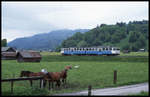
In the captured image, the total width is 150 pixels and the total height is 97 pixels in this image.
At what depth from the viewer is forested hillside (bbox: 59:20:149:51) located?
139 meters

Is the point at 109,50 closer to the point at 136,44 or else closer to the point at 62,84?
the point at 62,84

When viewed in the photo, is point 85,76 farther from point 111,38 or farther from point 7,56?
point 111,38

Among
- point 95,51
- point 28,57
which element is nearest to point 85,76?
point 28,57

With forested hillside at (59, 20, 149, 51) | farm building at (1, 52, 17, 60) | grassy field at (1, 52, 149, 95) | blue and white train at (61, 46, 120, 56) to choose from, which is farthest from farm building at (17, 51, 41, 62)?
forested hillside at (59, 20, 149, 51)

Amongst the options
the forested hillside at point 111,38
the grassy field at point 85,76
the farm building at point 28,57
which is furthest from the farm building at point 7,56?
the forested hillside at point 111,38

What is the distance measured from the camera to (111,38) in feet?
510

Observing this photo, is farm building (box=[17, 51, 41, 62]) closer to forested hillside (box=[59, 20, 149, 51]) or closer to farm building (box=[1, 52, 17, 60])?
farm building (box=[1, 52, 17, 60])

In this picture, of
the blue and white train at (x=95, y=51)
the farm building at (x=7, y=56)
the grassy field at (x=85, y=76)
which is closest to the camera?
→ the grassy field at (x=85, y=76)

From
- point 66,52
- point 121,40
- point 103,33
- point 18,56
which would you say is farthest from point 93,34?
point 18,56

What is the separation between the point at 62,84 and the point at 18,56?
40.7 metres

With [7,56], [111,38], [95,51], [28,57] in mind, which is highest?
[111,38]

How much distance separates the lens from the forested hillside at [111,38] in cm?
13862

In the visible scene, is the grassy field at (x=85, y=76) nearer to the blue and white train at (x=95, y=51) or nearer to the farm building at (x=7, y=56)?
the farm building at (x=7, y=56)

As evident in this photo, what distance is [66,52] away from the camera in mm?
79812
